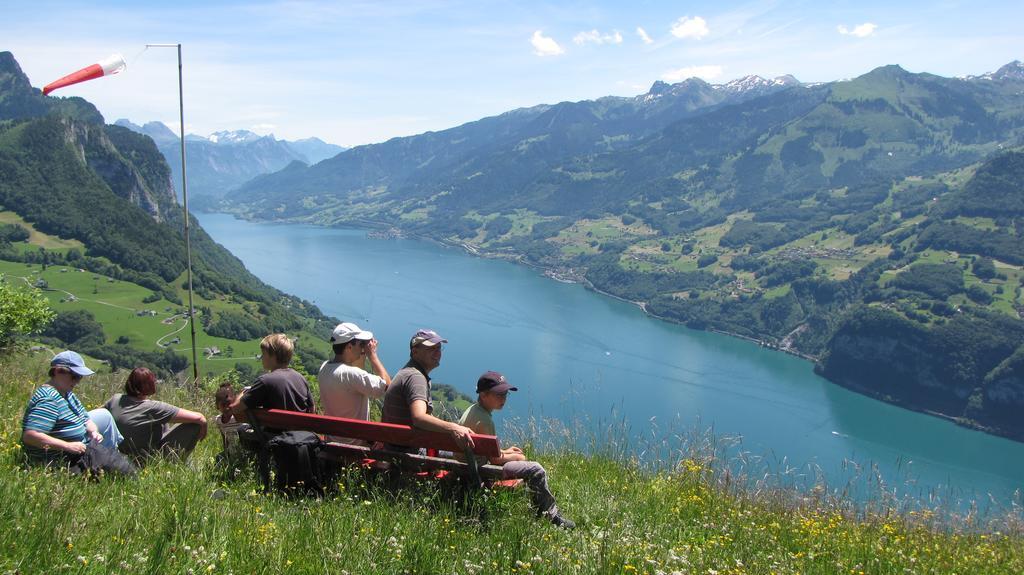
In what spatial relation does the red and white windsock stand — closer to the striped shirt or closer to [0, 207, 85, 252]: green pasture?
the striped shirt

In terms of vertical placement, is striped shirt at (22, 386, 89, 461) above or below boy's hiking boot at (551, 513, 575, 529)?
above

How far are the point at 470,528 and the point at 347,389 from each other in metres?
1.70

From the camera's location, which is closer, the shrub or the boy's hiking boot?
the boy's hiking boot

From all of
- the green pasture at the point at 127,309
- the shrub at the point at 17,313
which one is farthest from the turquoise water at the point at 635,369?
the shrub at the point at 17,313

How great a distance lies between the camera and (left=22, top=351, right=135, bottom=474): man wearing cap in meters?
3.99

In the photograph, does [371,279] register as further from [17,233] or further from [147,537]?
[147,537]

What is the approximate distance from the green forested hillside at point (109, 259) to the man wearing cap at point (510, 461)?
44.1 m

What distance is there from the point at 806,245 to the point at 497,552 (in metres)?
145

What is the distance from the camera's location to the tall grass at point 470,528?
2613 millimetres

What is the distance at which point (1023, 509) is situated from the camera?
5.45 meters

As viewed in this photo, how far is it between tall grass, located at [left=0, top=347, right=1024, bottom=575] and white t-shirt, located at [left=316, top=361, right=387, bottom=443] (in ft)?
2.78

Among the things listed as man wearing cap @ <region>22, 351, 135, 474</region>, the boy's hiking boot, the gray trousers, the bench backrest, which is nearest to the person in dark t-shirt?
the bench backrest

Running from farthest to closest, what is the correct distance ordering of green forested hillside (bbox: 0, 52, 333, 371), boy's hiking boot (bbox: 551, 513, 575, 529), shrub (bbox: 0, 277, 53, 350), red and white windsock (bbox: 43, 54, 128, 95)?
green forested hillside (bbox: 0, 52, 333, 371) < shrub (bbox: 0, 277, 53, 350) < red and white windsock (bbox: 43, 54, 128, 95) < boy's hiking boot (bbox: 551, 513, 575, 529)

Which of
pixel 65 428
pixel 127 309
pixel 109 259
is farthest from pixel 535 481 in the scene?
pixel 109 259
